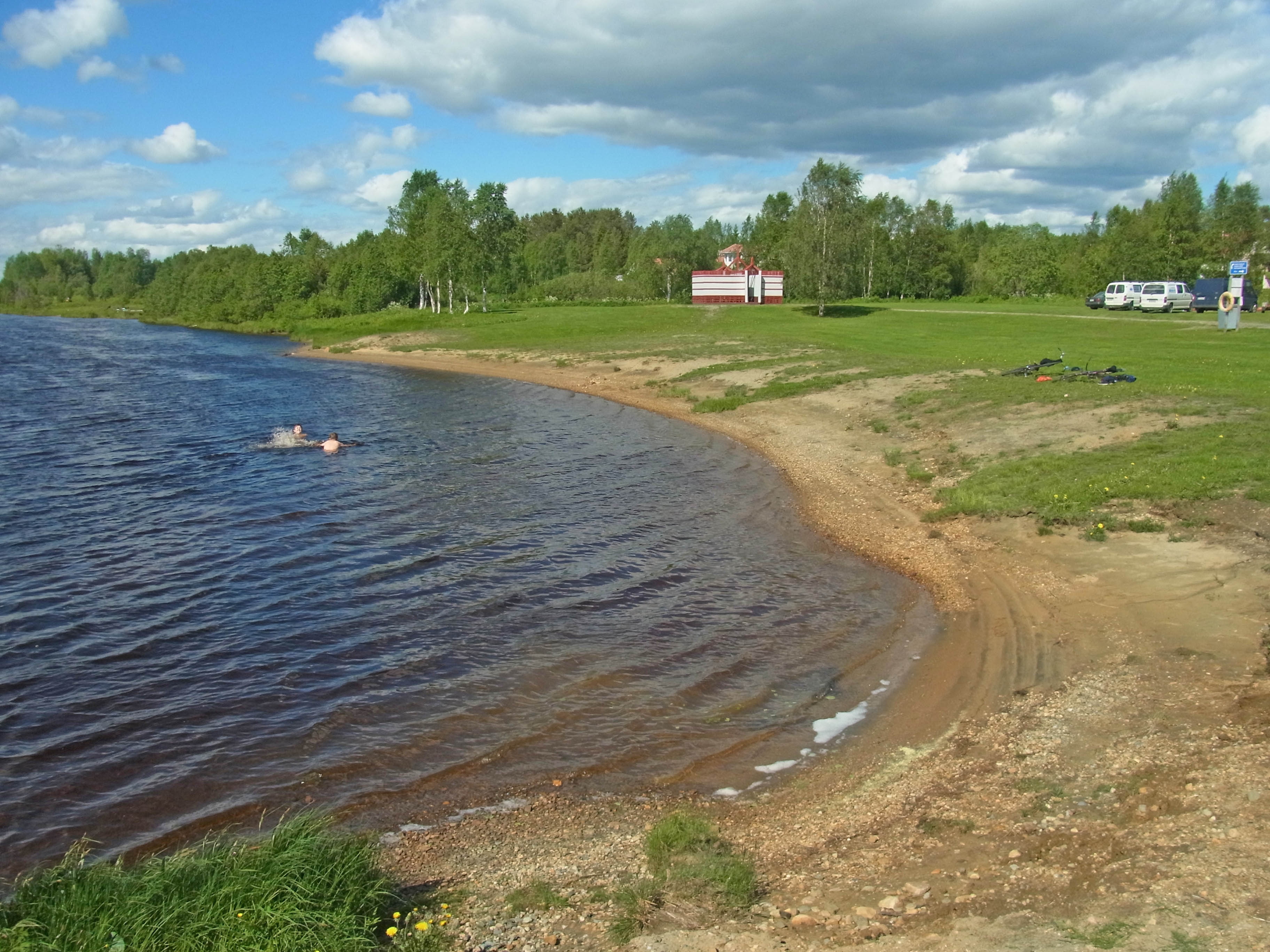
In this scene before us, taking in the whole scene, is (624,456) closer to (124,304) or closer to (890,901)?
(890,901)

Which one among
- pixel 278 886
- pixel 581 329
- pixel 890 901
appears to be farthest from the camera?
pixel 581 329

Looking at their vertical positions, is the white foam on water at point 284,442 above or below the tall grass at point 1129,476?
below

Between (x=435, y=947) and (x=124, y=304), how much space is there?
611 feet

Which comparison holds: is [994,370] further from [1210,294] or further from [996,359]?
[1210,294]

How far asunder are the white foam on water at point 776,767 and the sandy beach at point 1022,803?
33 centimetres

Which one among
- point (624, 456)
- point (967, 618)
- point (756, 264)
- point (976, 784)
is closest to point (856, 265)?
point (756, 264)

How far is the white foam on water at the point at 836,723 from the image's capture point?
34.7 ft

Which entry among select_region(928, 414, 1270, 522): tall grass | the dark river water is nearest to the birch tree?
the dark river water

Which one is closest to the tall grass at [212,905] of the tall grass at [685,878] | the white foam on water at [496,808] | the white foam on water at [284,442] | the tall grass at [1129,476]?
the tall grass at [685,878]

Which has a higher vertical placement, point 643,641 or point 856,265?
point 856,265

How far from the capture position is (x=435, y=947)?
6.15m

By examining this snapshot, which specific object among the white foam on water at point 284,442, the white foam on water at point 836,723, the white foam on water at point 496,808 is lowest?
the white foam on water at point 496,808

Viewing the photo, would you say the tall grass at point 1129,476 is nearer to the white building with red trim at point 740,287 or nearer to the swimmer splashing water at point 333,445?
the swimmer splashing water at point 333,445

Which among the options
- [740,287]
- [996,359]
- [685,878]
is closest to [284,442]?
[996,359]
